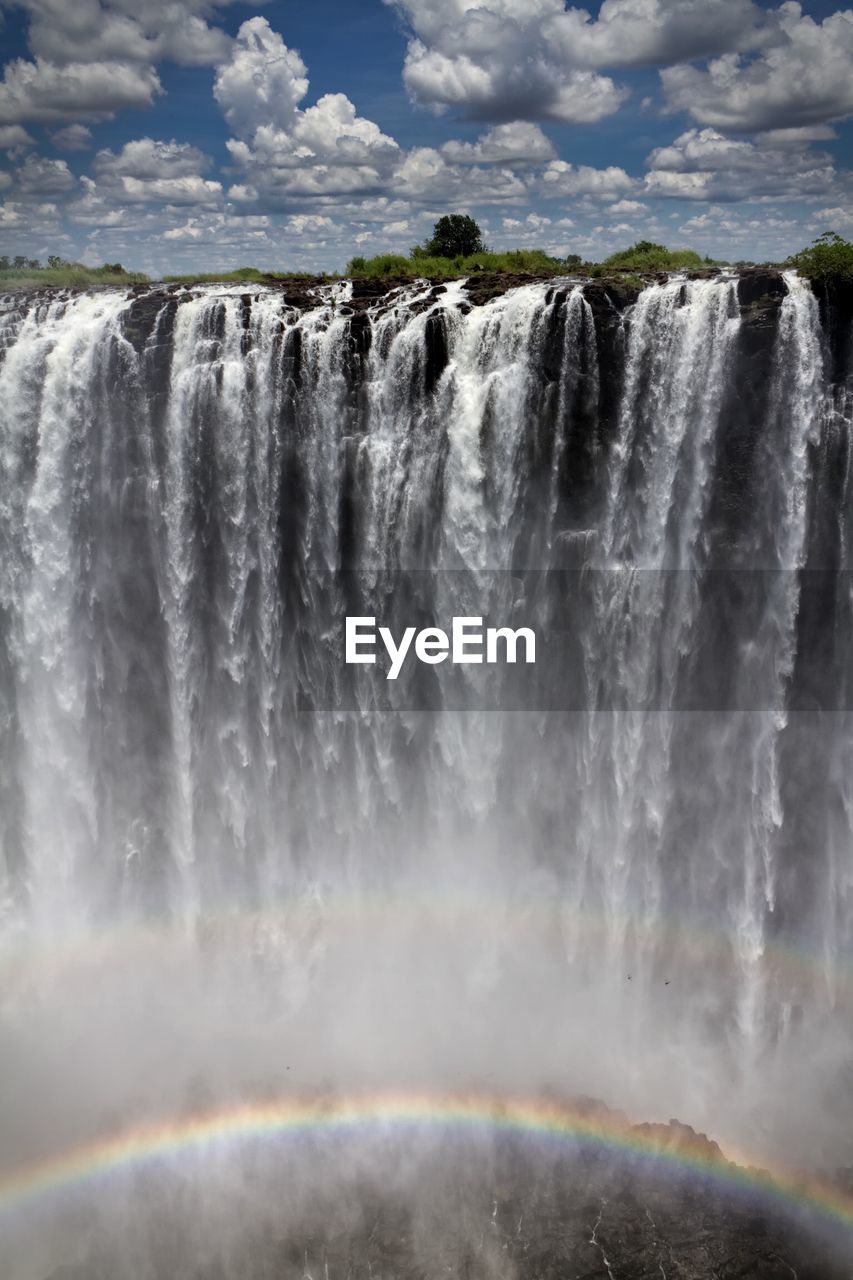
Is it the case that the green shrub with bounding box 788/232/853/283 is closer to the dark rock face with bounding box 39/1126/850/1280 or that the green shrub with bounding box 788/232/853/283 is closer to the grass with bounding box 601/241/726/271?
the grass with bounding box 601/241/726/271

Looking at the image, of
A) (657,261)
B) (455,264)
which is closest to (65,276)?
(455,264)

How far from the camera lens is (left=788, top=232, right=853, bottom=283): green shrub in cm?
1716

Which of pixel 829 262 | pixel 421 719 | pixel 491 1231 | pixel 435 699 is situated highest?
pixel 829 262

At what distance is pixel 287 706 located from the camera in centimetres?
2178

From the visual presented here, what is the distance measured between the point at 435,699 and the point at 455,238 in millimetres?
17774

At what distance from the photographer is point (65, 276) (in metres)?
26.7

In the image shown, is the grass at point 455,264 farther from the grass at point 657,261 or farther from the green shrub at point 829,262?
the green shrub at point 829,262

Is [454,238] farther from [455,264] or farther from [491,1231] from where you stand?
[491,1231]

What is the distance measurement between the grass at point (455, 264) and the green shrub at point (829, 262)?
7252 millimetres

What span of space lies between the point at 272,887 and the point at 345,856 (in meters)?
1.95

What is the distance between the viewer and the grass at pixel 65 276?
2566 centimetres

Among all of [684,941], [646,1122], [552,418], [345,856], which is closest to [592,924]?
[684,941]

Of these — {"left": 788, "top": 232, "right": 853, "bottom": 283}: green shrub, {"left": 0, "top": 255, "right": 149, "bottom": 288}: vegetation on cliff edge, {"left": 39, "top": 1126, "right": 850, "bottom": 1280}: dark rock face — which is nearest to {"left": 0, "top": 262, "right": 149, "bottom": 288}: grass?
{"left": 0, "top": 255, "right": 149, "bottom": 288}: vegetation on cliff edge

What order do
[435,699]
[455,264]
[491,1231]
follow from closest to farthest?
1. [491,1231]
2. [435,699]
3. [455,264]
